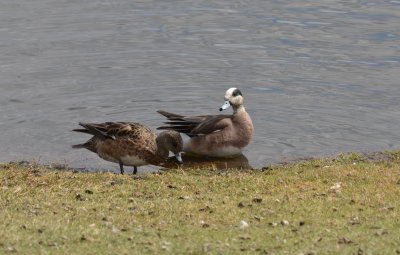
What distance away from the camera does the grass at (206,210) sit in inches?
344

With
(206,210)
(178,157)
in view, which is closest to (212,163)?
(178,157)

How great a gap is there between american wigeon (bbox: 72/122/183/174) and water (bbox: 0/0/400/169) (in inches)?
25.5

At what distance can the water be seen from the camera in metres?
15.5

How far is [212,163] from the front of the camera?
1473 cm

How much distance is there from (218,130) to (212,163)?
62 centimetres

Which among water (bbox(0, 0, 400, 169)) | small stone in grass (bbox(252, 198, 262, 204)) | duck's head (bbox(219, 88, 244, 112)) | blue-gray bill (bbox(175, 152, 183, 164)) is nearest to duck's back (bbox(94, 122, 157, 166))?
blue-gray bill (bbox(175, 152, 183, 164))

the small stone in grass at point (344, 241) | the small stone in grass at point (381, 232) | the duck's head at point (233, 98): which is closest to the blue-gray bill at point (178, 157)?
the duck's head at point (233, 98)

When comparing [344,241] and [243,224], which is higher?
[344,241]

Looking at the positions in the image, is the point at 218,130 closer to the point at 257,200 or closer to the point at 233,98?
the point at 233,98

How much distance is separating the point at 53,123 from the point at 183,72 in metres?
3.43

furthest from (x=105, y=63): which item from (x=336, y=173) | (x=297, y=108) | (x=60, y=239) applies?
(x=60, y=239)

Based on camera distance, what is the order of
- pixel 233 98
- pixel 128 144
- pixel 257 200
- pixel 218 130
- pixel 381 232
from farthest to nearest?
pixel 233 98, pixel 218 130, pixel 128 144, pixel 257 200, pixel 381 232

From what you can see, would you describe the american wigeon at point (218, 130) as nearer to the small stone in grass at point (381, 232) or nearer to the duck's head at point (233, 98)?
the duck's head at point (233, 98)

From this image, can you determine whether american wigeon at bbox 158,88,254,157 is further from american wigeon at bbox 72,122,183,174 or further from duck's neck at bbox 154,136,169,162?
duck's neck at bbox 154,136,169,162
